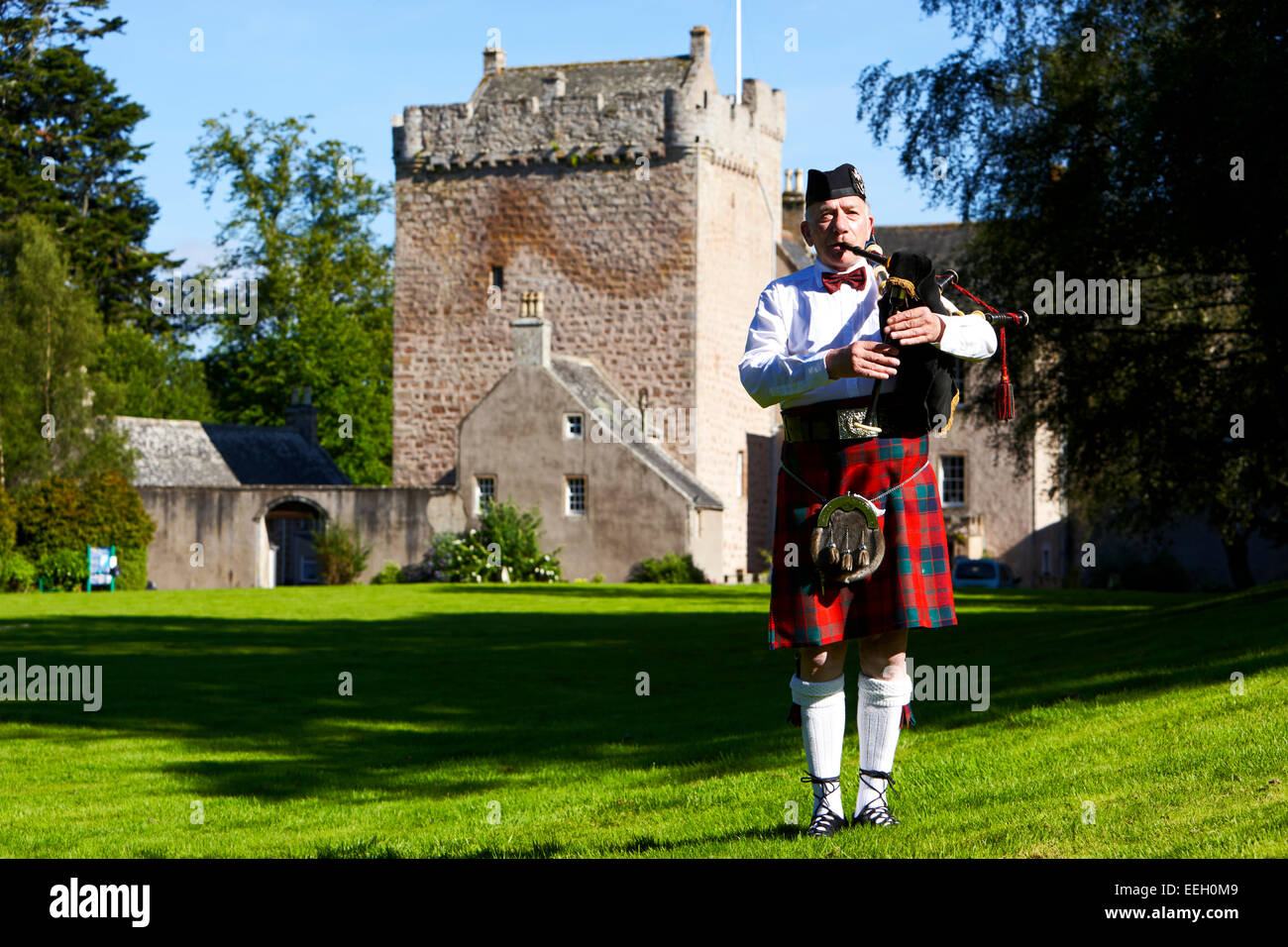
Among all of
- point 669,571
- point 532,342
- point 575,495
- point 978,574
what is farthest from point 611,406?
point 978,574

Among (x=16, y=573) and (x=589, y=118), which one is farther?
(x=589, y=118)

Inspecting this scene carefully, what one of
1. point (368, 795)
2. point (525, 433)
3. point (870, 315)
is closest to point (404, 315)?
point (525, 433)

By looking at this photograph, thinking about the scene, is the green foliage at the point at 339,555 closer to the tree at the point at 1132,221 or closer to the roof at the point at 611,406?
the roof at the point at 611,406

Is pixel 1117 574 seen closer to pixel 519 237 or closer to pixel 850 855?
pixel 519 237

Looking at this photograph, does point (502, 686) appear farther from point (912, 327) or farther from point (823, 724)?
point (912, 327)

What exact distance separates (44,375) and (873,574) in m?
40.3

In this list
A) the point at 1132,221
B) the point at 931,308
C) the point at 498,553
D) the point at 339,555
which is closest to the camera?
the point at 931,308

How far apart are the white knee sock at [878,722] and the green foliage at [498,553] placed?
36273 millimetres

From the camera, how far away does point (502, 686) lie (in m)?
15.9

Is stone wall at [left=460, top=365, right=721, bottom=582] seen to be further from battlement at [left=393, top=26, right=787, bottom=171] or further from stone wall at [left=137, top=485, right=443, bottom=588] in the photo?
battlement at [left=393, top=26, right=787, bottom=171]

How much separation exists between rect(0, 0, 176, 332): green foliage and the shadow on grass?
37.7 meters

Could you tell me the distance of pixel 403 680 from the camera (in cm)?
1652

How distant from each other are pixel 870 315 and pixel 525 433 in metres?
37.9

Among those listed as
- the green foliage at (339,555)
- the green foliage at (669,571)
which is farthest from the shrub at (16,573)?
the green foliage at (669,571)
